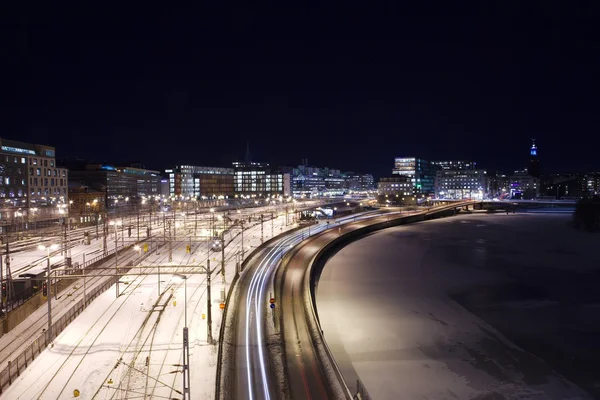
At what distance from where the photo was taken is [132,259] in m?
36.7

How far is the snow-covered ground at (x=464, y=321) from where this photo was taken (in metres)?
17.0

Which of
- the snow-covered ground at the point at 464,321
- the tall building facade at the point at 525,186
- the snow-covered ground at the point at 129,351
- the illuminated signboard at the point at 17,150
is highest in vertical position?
the illuminated signboard at the point at 17,150

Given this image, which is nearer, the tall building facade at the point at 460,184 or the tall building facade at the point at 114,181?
the tall building facade at the point at 114,181

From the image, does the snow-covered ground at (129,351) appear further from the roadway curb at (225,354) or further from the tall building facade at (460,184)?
the tall building facade at (460,184)

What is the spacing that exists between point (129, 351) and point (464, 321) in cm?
1826

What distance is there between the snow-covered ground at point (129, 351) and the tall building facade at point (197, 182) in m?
129

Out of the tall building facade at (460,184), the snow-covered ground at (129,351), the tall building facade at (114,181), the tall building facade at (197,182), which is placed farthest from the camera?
the tall building facade at (460,184)

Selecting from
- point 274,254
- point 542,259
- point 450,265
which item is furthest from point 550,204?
point 274,254

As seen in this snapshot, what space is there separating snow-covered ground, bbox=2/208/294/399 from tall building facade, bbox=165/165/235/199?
128882 mm

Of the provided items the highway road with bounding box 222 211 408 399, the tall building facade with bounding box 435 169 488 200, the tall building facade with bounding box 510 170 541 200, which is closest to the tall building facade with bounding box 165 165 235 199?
the tall building facade with bounding box 435 169 488 200

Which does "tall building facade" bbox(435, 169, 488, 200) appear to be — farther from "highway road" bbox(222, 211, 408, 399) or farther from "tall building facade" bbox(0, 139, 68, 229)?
"highway road" bbox(222, 211, 408, 399)

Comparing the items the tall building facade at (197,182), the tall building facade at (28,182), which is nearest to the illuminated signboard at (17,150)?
the tall building facade at (28,182)

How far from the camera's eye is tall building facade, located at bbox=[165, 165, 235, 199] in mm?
151750

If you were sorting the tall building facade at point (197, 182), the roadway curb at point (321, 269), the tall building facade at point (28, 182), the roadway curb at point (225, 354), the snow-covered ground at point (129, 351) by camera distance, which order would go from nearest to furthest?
the roadway curb at point (225, 354)
the snow-covered ground at point (129, 351)
the roadway curb at point (321, 269)
the tall building facade at point (28, 182)
the tall building facade at point (197, 182)
